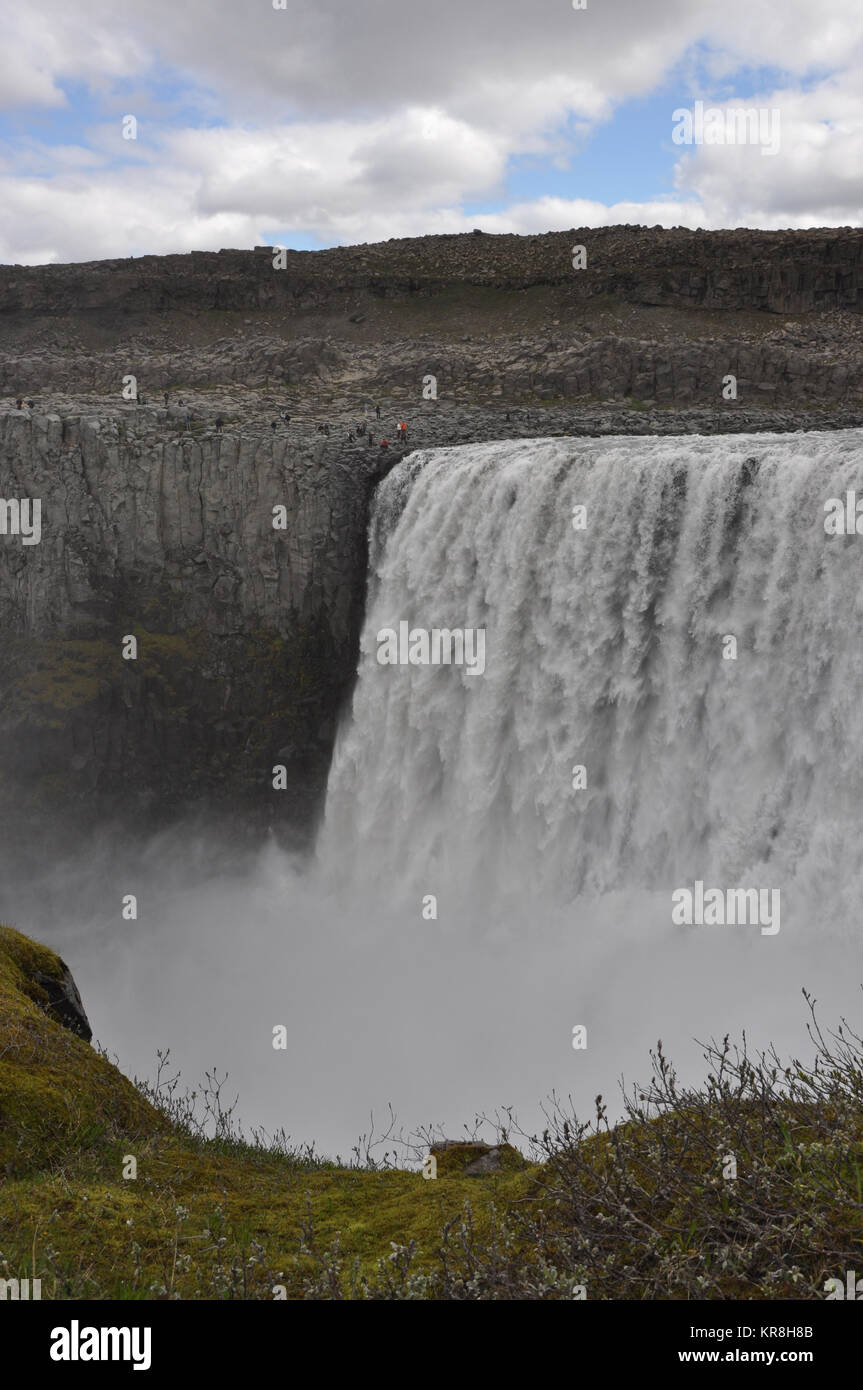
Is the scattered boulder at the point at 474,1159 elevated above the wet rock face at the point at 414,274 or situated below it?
below

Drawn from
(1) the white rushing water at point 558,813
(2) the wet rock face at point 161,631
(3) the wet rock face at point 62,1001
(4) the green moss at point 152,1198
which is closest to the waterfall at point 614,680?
(1) the white rushing water at point 558,813

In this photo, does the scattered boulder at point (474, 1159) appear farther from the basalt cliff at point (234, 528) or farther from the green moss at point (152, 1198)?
the basalt cliff at point (234, 528)

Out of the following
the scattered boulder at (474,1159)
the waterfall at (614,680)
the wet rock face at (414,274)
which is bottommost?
the scattered boulder at (474,1159)

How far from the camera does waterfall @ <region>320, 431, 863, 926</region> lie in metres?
18.4

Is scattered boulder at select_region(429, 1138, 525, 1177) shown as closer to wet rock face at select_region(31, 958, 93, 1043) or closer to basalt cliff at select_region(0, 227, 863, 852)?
wet rock face at select_region(31, 958, 93, 1043)

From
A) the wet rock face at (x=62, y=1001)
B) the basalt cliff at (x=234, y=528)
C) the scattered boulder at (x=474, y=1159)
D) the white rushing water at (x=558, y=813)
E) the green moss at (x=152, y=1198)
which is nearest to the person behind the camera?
the green moss at (x=152, y=1198)

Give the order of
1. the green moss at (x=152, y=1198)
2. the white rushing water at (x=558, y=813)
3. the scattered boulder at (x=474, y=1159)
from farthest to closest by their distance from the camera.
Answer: the white rushing water at (x=558, y=813), the scattered boulder at (x=474, y=1159), the green moss at (x=152, y=1198)

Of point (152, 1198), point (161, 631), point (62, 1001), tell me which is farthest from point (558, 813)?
point (152, 1198)

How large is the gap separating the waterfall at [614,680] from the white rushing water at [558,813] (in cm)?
6

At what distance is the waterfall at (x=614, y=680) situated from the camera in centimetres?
1836

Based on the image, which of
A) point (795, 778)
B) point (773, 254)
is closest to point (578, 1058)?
point (795, 778)

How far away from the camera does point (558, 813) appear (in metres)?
22.0

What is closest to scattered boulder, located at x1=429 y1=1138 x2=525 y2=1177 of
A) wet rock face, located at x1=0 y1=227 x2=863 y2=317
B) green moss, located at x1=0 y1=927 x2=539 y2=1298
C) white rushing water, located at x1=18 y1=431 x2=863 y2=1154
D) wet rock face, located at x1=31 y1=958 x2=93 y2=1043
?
green moss, located at x1=0 y1=927 x2=539 y2=1298

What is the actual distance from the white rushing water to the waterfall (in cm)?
6
